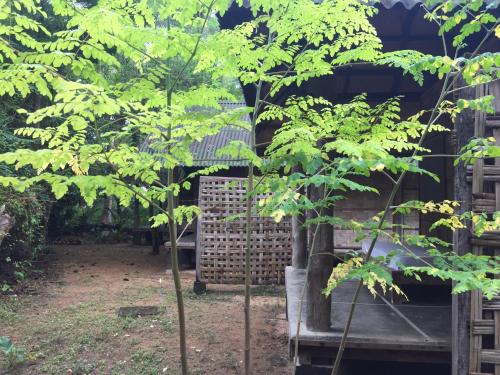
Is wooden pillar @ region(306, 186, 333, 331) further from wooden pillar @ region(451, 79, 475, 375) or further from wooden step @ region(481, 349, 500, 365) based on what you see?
wooden step @ region(481, 349, 500, 365)

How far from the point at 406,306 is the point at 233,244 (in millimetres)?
4265

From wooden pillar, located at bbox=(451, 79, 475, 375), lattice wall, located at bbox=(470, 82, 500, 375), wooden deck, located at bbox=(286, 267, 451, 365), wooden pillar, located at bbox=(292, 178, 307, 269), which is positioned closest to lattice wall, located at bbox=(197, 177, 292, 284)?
wooden pillar, located at bbox=(292, 178, 307, 269)

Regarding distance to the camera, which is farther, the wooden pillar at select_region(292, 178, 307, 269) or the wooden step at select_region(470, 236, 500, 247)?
the wooden pillar at select_region(292, 178, 307, 269)

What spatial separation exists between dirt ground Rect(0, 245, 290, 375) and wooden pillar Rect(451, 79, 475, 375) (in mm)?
2192

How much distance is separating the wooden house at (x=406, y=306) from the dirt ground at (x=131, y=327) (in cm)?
110

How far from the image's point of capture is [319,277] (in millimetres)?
3426

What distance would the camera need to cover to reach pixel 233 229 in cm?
809

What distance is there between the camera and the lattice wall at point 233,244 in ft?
25.6

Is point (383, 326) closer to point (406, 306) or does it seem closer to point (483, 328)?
point (406, 306)

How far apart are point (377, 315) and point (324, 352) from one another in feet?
2.73

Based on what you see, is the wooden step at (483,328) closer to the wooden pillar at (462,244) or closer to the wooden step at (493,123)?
the wooden pillar at (462,244)

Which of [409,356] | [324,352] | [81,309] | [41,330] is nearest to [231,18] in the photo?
[324,352]

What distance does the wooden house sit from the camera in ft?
9.00

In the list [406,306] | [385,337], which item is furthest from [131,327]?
[385,337]
